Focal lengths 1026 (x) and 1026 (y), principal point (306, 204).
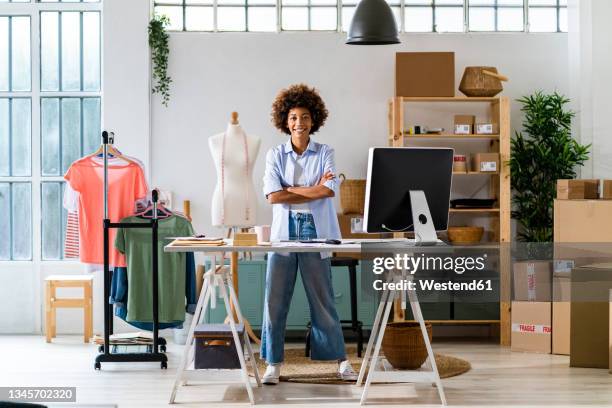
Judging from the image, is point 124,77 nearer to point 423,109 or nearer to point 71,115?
point 71,115

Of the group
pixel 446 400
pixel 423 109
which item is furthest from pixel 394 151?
pixel 423 109

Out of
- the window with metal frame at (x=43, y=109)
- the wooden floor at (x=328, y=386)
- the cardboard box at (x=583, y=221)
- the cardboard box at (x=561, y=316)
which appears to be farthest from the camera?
the window with metal frame at (x=43, y=109)

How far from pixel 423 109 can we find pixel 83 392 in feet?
12.9

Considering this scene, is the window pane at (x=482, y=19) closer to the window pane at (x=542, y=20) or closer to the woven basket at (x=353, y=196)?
the window pane at (x=542, y=20)

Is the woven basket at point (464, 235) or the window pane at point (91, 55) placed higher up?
the window pane at point (91, 55)

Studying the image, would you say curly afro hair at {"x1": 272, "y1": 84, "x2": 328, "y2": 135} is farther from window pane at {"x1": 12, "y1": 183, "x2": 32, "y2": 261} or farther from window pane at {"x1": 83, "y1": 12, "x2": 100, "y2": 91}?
window pane at {"x1": 12, "y1": 183, "x2": 32, "y2": 261}

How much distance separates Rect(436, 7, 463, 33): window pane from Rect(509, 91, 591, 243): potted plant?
87 cm

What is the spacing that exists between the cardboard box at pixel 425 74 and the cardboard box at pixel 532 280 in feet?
4.97

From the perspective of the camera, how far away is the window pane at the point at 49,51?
344 inches

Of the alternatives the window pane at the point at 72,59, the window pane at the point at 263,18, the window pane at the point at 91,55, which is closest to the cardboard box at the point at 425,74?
the window pane at the point at 263,18

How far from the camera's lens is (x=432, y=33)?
869 cm

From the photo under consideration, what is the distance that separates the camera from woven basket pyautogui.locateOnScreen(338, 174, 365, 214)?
324 inches

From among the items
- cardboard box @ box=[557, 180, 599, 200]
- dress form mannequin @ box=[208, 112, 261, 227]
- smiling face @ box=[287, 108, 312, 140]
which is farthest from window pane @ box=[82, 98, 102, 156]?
cardboard box @ box=[557, 180, 599, 200]

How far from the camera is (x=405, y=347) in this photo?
6379 mm
